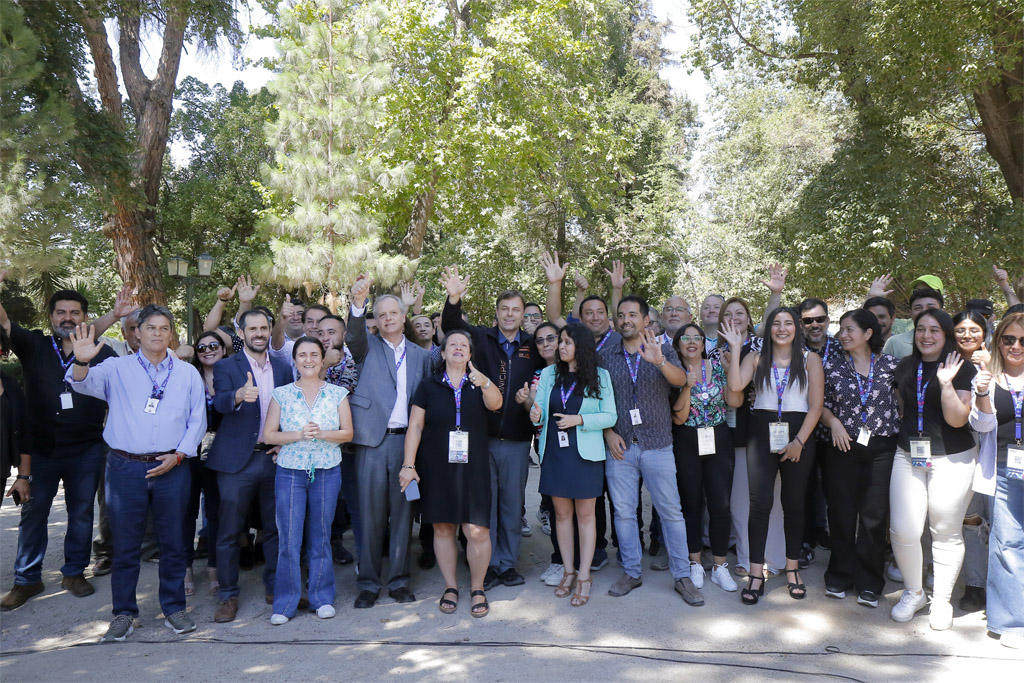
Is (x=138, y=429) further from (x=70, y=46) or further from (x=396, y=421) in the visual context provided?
(x=70, y=46)

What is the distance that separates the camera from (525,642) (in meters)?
3.88

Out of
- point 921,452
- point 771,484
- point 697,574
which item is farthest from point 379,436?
point 921,452

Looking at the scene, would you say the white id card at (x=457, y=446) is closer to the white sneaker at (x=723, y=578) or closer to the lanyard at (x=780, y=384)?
the white sneaker at (x=723, y=578)

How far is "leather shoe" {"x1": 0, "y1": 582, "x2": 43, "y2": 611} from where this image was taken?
14.5ft

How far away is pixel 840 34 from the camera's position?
1071 cm

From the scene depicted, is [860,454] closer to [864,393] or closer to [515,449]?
[864,393]

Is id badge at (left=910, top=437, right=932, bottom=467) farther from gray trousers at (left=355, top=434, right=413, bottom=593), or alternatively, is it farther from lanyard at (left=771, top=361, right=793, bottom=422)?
gray trousers at (left=355, top=434, right=413, bottom=593)

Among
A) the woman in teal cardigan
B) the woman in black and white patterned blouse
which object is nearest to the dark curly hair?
the woman in teal cardigan

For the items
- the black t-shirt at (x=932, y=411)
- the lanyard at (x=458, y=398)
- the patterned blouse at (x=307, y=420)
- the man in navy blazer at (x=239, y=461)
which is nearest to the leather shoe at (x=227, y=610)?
the man in navy blazer at (x=239, y=461)

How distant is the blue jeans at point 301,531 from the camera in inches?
164

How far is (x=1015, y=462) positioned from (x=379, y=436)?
12.1 feet

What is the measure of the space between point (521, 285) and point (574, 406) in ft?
55.4

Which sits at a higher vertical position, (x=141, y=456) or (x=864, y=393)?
(x=864, y=393)

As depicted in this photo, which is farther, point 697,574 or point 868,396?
point 697,574
